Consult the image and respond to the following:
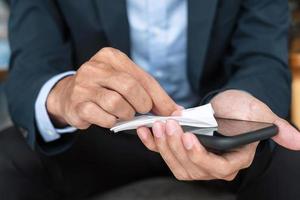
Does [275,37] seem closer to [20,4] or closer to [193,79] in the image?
[193,79]

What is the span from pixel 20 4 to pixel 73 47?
107 mm

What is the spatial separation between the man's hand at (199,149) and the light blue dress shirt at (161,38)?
254 millimetres

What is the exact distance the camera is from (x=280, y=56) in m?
0.72

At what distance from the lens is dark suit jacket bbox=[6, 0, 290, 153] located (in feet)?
2.31

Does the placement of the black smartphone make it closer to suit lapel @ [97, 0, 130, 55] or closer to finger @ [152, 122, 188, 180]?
finger @ [152, 122, 188, 180]

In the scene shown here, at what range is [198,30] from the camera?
2.41ft

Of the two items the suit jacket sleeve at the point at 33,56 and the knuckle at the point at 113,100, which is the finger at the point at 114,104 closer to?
the knuckle at the point at 113,100

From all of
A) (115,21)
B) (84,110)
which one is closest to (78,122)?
(84,110)

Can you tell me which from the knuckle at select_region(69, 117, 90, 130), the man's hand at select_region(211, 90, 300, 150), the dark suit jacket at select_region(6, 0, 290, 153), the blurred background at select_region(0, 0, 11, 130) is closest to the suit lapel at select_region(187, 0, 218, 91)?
the dark suit jacket at select_region(6, 0, 290, 153)

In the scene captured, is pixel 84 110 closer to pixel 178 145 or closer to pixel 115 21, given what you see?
pixel 178 145

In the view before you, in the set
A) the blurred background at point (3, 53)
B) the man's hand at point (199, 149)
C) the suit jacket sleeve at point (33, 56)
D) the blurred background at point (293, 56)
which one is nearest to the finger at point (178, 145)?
the man's hand at point (199, 149)

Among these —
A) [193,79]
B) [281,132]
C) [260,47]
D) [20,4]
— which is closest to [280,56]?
[260,47]

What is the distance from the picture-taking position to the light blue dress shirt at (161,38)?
758mm

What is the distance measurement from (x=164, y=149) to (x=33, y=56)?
0.32m
